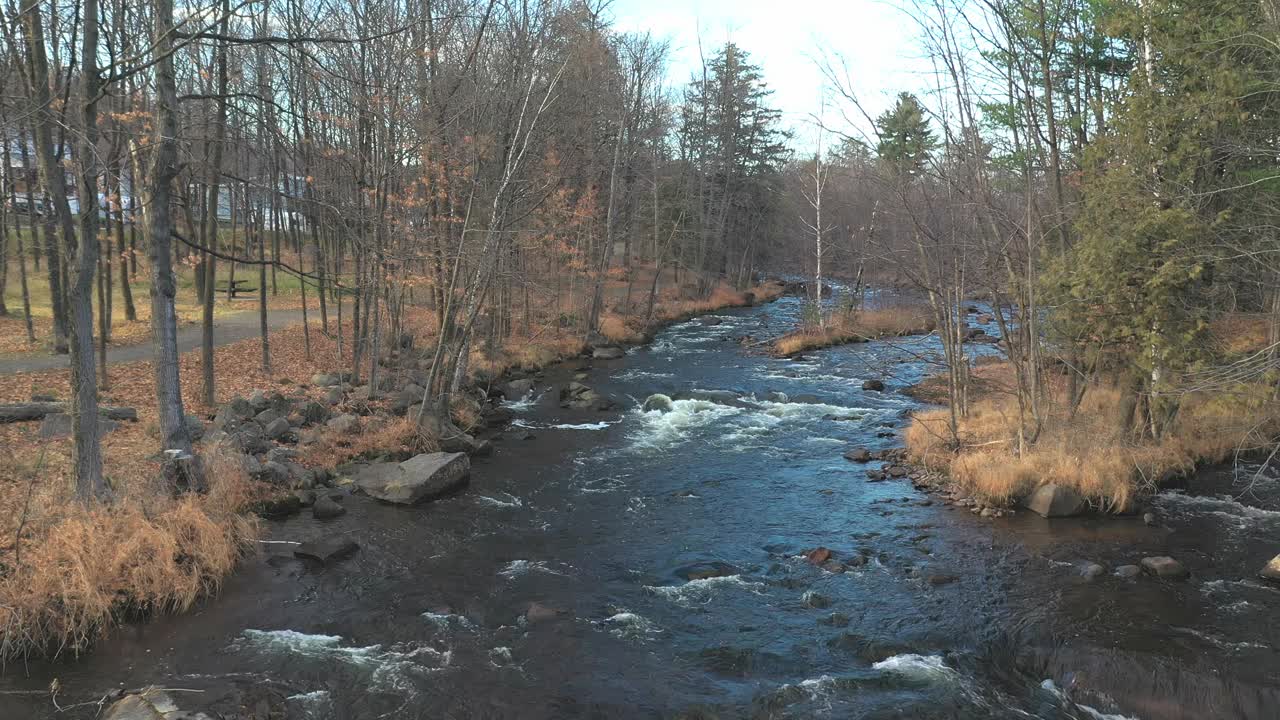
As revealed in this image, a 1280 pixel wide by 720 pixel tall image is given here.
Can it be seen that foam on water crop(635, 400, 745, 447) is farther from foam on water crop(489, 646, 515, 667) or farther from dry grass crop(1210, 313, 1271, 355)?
dry grass crop(1210, 313, 1271, 355)

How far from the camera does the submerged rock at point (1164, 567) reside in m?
9.73

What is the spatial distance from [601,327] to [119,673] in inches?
937

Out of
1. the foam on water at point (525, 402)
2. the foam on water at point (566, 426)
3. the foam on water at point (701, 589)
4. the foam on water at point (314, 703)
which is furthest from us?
the foam on water at point (525, 402)

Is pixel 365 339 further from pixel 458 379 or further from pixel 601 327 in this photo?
pixel 601 327

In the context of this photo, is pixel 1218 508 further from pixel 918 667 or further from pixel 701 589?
pixel 701 589

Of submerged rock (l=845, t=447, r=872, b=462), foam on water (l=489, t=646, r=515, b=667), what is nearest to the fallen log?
foam on water (l=489, t=646, r=515, b=667)

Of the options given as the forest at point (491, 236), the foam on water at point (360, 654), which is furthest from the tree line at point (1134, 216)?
the foam on water at point (360, 654)

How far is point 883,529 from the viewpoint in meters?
11.8

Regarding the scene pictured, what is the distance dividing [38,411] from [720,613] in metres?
12.3

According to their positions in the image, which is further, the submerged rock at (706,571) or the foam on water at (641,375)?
the foam on water at (641,375)

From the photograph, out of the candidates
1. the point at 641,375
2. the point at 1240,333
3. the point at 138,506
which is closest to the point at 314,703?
the point at 138,506

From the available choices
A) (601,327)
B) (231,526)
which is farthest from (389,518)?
(601,327)

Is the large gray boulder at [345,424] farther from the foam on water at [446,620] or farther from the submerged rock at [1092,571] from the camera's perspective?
the submerged rock at [1092,571]

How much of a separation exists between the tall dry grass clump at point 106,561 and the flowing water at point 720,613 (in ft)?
1.01
